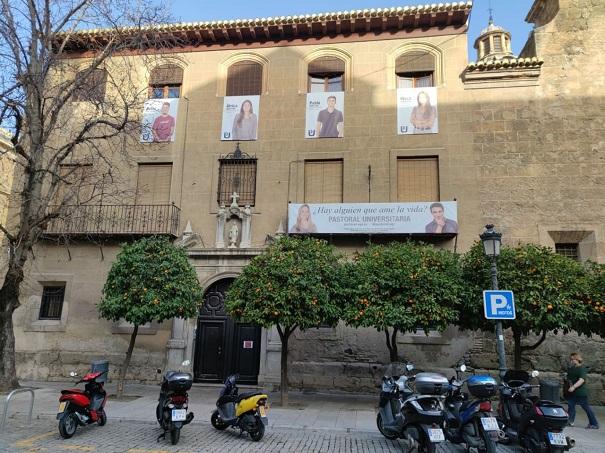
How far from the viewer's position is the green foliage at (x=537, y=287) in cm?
949

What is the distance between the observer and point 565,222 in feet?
43.4

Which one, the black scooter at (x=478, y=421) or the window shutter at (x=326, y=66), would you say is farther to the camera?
the window shutter at (x=326, y=66)

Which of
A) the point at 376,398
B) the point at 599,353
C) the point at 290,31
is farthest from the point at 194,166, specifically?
the point at 599,353

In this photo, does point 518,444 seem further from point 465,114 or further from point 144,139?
point 144,139

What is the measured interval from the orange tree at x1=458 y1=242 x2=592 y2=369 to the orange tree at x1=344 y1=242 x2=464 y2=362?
1.54 ft

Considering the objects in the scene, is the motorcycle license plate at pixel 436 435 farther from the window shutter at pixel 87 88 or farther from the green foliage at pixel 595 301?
the window shutter at pixel 87 88

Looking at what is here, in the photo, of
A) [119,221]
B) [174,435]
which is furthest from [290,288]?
[119,221]

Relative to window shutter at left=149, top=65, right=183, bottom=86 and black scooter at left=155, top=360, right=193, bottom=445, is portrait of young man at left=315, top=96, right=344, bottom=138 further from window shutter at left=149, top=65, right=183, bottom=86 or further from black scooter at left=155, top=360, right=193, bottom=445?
black scooter at left=155, top=360, right=193, bottom=445

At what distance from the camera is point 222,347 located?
13531 millimetres

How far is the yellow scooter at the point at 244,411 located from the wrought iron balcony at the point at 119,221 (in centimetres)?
752

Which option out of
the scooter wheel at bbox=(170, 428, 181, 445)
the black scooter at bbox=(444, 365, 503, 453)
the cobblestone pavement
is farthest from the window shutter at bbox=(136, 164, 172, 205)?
the black scooter at bbox=(444, 365, 503, 453)

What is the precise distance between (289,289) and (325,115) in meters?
7.11

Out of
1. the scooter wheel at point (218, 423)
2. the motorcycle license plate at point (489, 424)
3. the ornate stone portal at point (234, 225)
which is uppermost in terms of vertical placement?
the ornate stone portal at point (234, 225)

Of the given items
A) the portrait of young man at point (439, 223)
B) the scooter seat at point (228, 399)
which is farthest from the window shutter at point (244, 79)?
the scooter seat at point (228, 399)
